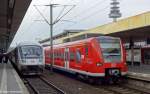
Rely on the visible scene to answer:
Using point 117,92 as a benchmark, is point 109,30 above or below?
above

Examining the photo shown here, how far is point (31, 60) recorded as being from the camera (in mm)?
30812

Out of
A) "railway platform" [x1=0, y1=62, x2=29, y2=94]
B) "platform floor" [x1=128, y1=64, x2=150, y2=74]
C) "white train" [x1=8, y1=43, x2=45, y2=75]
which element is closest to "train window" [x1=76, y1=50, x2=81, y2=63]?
"railway platform" [x1=0, y1=62, x2=29, y2=94]

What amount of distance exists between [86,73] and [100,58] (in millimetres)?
1704

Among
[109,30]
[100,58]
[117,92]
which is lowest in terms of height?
[117,92]

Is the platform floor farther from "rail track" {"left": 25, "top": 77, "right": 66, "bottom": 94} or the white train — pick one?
"rail track" {"left": 25, "top": 77, "right": 66, "bottom": 94}

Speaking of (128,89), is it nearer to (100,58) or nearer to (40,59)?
(100,58)

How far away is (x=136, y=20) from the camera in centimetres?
3172

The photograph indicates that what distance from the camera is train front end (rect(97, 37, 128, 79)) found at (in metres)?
22.2

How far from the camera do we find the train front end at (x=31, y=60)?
30359 mm

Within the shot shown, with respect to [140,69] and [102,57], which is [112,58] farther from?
[140,69]

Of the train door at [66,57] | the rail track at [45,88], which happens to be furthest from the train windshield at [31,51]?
the rail track at [45,88]

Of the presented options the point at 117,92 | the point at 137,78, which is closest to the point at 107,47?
the point at 137,78

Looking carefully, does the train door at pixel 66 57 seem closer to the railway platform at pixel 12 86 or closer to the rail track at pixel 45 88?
the rail track at pixel 45 88

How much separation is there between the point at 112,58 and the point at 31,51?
33.9 feet
